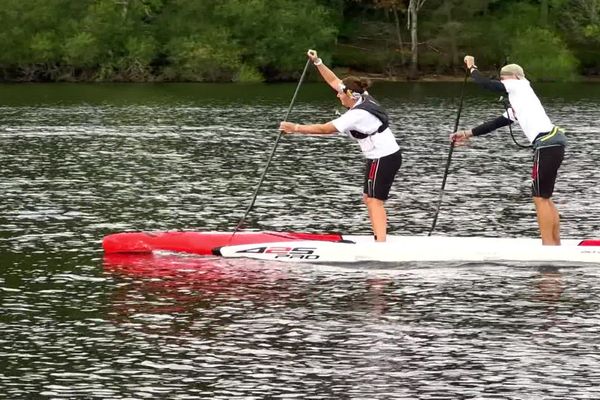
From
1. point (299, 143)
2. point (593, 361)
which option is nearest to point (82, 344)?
point (593, 361)

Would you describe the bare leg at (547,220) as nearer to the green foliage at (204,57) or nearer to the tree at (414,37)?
the green foliage at (204,57)

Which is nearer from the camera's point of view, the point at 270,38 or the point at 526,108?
the point at 526,108

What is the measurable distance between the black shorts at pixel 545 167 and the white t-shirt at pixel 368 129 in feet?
6.77

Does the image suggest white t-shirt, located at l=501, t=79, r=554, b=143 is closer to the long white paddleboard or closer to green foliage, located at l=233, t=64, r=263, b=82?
the long white paddleboard

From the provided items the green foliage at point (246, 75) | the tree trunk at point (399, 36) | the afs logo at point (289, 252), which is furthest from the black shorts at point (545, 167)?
the tree trunk at point (399, 36)

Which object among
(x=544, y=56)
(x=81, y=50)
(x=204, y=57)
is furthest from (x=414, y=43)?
(x=81, y=50)

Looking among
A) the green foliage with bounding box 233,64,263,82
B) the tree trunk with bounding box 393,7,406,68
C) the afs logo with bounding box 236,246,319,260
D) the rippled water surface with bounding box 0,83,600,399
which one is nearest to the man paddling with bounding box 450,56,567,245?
the rippled water surface with bounding box 0,83,600,399

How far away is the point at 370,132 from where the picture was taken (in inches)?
801

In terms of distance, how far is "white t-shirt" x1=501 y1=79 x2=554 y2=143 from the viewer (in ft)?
66.3

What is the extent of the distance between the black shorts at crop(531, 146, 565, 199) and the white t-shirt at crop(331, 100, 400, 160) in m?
2.06

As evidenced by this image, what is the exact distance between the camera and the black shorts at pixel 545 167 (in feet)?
66.6

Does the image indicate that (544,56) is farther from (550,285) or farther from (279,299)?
(279,299)

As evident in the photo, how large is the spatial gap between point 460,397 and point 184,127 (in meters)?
41.4

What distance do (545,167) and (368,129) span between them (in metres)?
2.62
